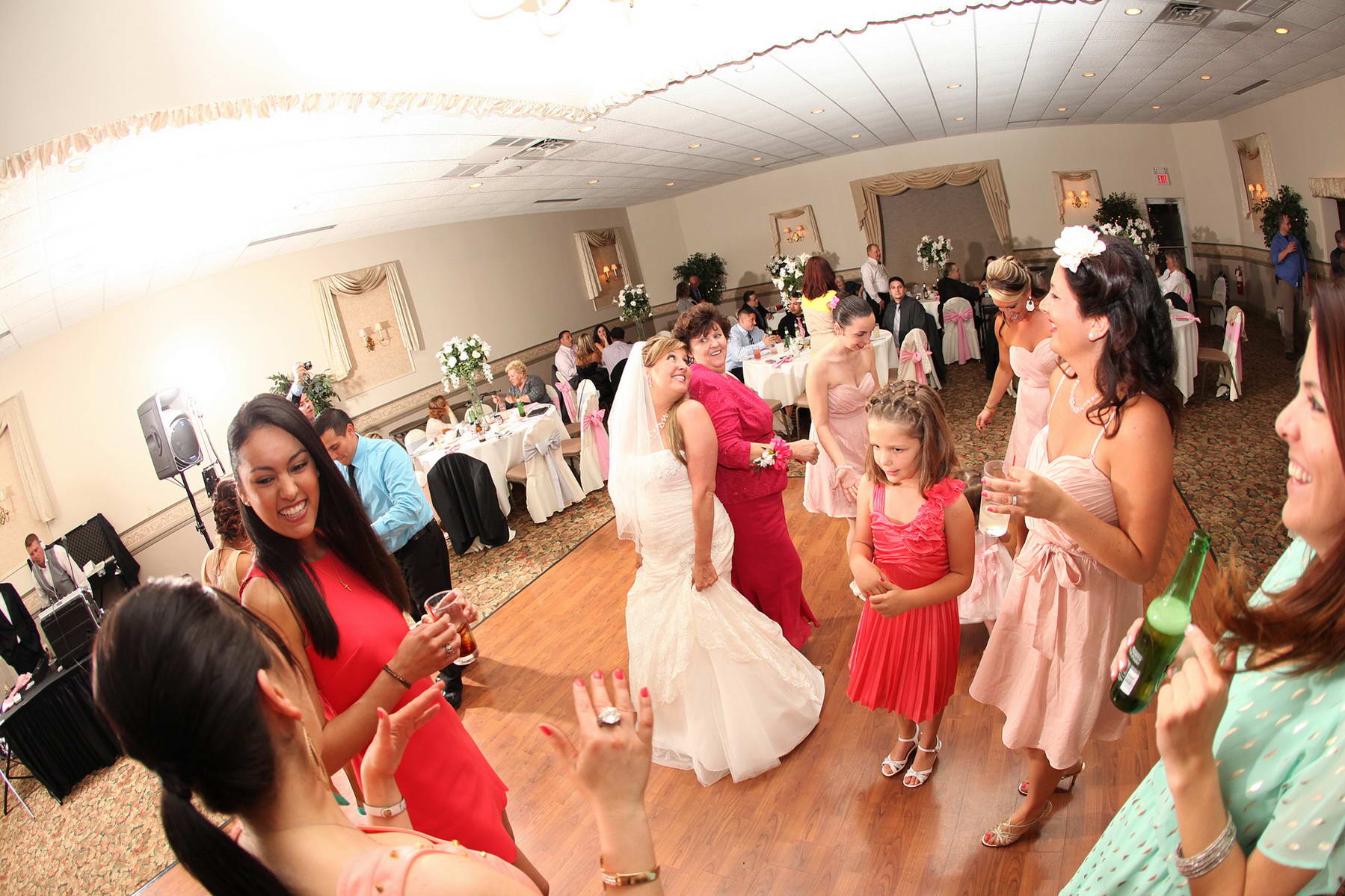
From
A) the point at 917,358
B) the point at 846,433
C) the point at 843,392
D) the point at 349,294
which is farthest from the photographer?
the point at 349,294

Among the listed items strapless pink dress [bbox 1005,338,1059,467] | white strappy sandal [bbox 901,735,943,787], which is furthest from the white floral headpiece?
white strappy sandal [bbox 901,735,943,787]

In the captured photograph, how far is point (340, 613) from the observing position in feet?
5.80

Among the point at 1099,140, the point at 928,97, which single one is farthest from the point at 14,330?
the point at 1099,140

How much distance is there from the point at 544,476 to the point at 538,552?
2.92ft

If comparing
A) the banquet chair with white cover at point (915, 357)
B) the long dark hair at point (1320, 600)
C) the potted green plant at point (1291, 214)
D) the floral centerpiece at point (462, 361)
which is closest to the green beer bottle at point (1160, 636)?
the long dark hair at point (1320, 600)

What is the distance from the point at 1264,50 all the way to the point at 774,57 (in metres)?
3.97

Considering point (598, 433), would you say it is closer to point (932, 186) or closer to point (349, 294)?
point (349, 294)

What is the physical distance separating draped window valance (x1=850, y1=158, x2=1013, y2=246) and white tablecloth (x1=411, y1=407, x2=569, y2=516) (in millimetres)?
9758

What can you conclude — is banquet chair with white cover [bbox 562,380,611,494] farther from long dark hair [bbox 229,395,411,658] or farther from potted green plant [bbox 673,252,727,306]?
potted green plant [bbox 673,252,727,306]

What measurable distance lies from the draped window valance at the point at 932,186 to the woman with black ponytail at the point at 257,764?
14401 millimetres

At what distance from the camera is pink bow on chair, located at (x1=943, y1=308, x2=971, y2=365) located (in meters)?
9.70

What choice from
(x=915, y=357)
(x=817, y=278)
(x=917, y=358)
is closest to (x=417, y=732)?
(x=817, y=278)

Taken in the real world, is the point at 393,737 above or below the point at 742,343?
below

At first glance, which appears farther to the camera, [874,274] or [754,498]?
[874,274]
